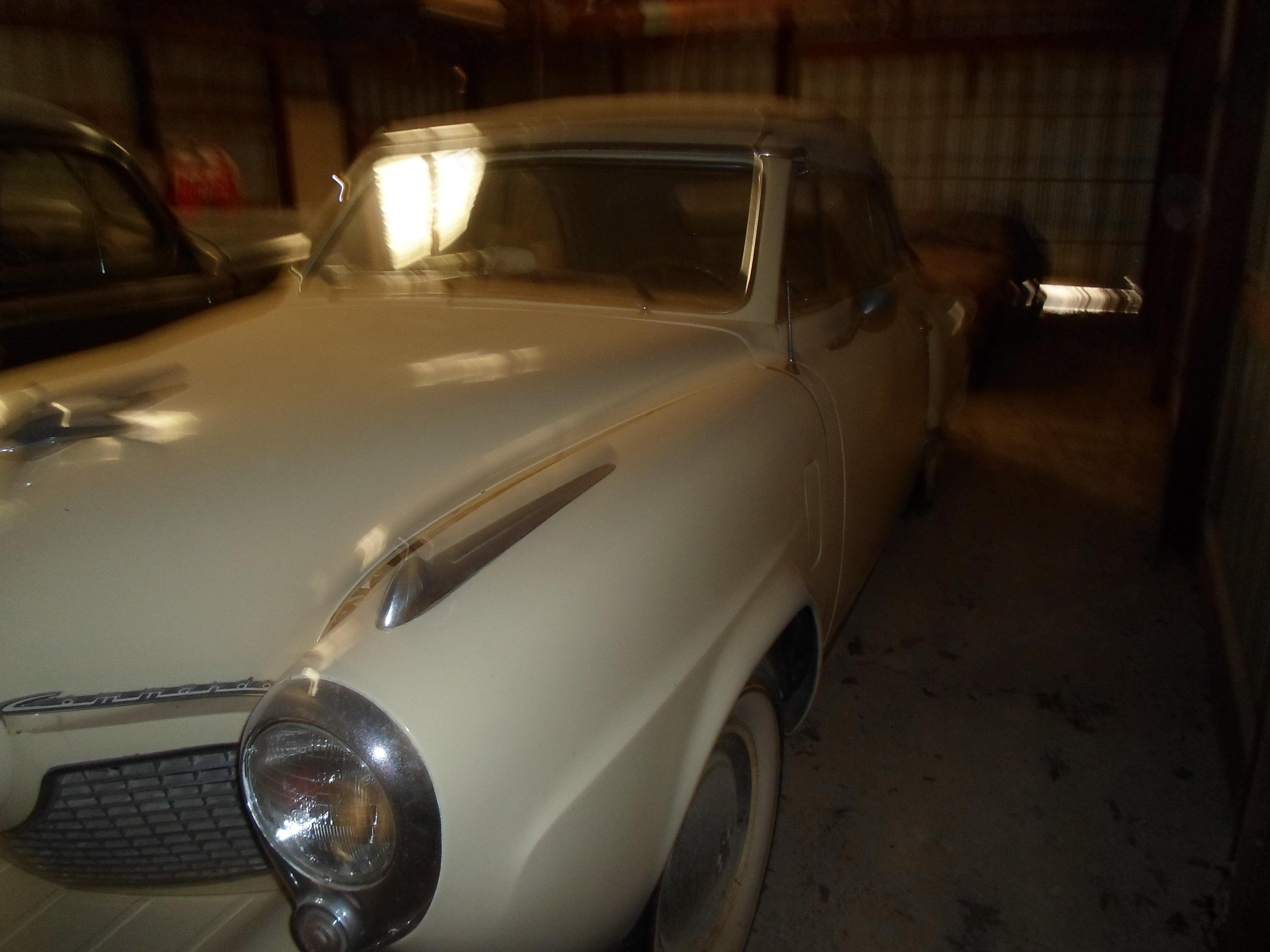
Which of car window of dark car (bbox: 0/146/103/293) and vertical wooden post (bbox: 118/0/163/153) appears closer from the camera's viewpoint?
car window of dark car (bbox: 0/146/103/293)

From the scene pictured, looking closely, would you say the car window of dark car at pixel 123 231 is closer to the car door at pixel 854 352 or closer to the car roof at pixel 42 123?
the car roof at pixel 42 123

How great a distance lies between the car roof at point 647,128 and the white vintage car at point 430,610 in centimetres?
12

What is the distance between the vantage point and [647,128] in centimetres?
250

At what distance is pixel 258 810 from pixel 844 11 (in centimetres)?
1195

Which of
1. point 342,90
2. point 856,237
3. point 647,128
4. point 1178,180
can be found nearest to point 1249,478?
point 856,237

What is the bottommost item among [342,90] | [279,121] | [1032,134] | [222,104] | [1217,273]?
[1217,273]

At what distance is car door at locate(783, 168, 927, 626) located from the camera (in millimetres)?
2285

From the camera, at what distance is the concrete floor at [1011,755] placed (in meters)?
2.07

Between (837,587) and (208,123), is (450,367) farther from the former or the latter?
(208,123)

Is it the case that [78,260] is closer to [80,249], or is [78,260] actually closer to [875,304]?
[80,249]

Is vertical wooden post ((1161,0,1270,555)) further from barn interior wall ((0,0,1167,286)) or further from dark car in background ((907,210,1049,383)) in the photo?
barn interior wall ((0,0,1167,286))

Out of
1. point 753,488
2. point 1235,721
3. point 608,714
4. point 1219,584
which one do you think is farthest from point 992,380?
point 608,714

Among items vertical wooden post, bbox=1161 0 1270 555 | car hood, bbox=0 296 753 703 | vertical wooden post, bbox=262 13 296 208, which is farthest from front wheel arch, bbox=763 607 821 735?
vertical wooden post, bbox=262 13 296 208

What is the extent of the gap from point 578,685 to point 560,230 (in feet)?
5.39
